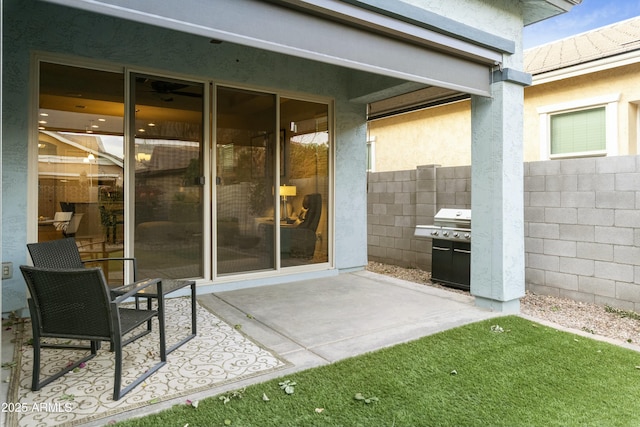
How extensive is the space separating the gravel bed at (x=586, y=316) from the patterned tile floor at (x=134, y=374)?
323cm

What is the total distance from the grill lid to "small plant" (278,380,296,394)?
3763 millimetres

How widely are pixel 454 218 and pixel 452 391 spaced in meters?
3.46

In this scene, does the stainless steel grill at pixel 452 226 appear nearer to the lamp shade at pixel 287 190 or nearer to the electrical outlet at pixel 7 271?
the lamp shade at pixel 287 190

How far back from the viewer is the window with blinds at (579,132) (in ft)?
23.9

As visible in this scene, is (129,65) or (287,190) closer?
(129,65)

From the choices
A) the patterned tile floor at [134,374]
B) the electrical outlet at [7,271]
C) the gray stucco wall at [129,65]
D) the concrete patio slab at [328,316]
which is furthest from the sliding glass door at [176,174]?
the patterned tile floor at [134,374]

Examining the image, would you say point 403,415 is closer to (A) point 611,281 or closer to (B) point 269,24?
(B) point 269,24

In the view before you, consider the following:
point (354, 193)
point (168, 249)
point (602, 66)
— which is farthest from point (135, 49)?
point (602, 66)

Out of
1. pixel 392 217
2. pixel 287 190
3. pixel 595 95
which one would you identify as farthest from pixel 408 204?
pixel 595 95

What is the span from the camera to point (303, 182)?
231 inches

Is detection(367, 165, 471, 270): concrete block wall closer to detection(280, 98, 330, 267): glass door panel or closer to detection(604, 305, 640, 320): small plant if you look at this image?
detection(280, 98, 330, 267): glass door panel

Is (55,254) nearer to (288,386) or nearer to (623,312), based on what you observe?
(288,386)

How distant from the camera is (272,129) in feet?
18.3

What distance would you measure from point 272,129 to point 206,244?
5.95 ft
